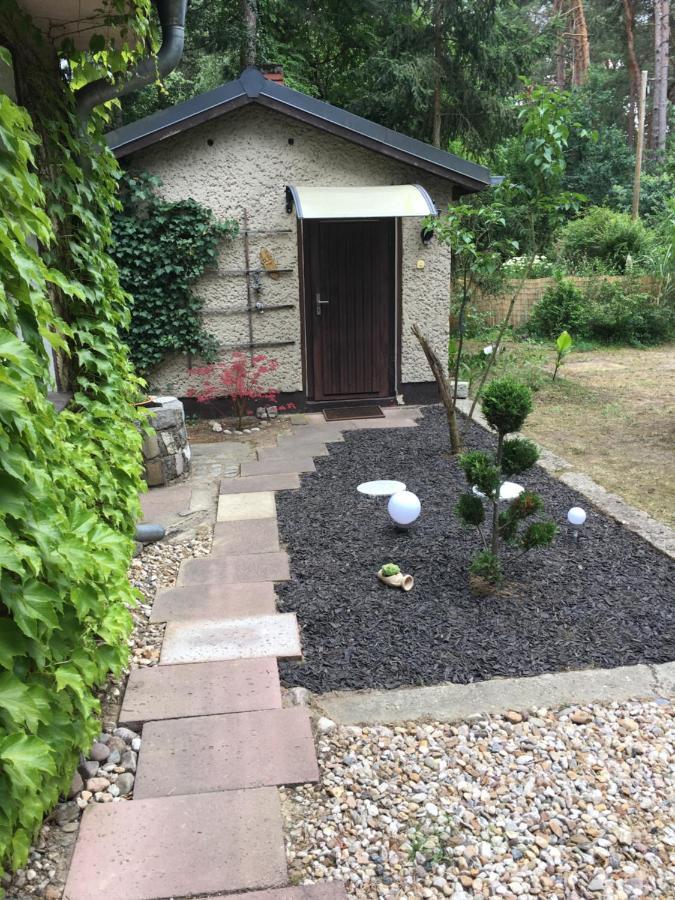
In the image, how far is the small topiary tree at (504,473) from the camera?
324 centimetres

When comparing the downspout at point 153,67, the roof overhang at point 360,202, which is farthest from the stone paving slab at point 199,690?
the roof overhang at point 360,202

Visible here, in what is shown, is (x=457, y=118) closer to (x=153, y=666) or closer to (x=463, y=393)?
(x=463, y=393)

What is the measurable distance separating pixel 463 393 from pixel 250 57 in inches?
333

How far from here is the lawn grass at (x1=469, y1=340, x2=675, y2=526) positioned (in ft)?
18.0

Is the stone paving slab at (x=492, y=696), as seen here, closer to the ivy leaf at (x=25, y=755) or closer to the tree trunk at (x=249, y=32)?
the ivy leaf at (x=25, y=755)

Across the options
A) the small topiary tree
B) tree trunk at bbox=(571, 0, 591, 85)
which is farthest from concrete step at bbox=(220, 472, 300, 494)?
tree trunk at bbox=(571, 0, 591, 85)

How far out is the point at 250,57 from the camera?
12.4 meters

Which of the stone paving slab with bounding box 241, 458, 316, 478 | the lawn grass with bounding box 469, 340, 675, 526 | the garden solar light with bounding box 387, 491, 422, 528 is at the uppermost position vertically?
the garden solar light with bounding box 387, 491, 422, 528

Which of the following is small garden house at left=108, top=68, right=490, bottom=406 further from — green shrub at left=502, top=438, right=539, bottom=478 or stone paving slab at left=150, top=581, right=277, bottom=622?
stone paving slab at left=150, top=581, right=277, bottom=622

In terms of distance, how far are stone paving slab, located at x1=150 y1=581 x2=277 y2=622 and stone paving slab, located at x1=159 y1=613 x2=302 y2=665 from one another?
0.07 meters

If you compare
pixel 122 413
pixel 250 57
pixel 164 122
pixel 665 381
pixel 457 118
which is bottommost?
pixel 665 381

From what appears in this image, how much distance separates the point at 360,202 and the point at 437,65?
8045 mm

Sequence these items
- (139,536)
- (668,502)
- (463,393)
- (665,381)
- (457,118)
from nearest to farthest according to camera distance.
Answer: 1. (139,536)
2. (668,502)
3. (463,393)
4. (665,381)
5. (457,118)

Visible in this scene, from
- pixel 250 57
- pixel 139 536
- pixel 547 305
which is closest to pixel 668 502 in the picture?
pixel 139 536
